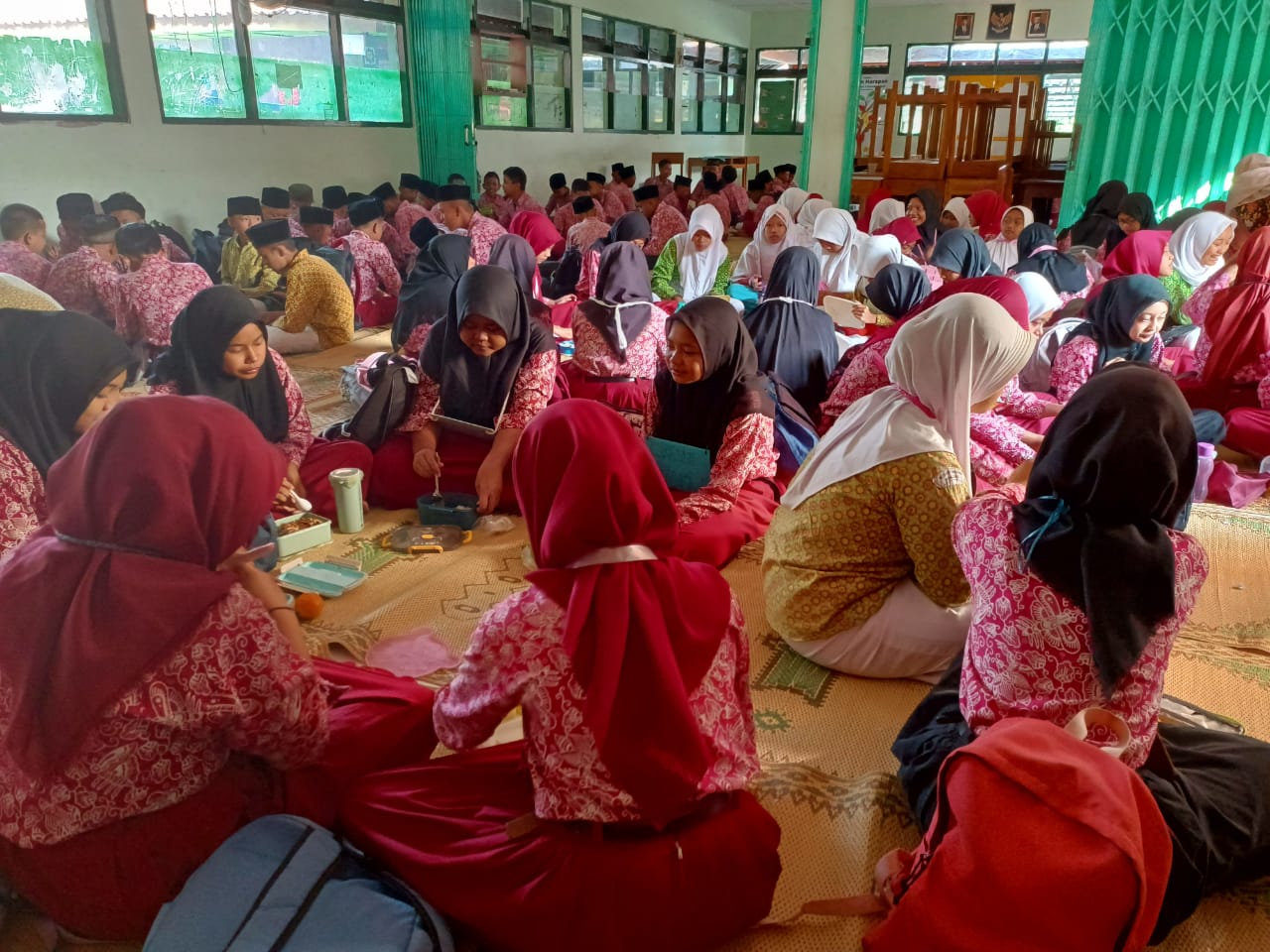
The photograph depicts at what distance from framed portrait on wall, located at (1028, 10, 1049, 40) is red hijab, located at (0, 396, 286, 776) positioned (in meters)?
13.0

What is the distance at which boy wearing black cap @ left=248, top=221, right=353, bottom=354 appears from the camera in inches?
189

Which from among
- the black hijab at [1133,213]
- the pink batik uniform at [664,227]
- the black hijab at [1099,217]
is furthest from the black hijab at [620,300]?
the black hijab at [1133,213]

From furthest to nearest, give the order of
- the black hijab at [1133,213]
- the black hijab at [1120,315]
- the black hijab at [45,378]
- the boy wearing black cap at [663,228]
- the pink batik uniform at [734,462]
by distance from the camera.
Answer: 1. the boy wearing black cap at [663,228]
2. the black hijab at [1133,213]
3. the black hijab at [1120,315]
4. the pink batik uniform at [734,462]
5. the black hijab at [45,378]

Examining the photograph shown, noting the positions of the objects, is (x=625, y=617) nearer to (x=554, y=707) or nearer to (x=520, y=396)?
(x=554, y=707)

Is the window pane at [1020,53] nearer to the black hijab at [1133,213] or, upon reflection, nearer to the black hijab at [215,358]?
the black hijab at [1133,213]

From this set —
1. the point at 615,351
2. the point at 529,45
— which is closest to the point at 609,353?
the point at 615,351

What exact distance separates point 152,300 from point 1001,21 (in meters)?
11.6

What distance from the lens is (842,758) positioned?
6.02 ft

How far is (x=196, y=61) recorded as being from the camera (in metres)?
6.59

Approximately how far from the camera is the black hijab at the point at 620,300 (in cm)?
368

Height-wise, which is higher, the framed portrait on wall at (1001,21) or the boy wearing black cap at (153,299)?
the framed portrait on wall at (1001,21)

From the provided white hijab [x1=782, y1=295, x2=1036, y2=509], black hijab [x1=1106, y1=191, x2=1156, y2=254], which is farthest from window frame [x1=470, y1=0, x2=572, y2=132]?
white hijab [x1=782, y1=295, x2=1036, y2=509]

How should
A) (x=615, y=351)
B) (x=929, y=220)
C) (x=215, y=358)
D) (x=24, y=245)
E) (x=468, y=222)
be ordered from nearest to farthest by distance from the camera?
1. (x=215, y=358)
2. (x=615, y=351)
3. (x=24, y=245)
4. (x=468, y=222)
5. (x=929, y=220)

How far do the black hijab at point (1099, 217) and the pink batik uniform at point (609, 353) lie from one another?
13.3 feet
